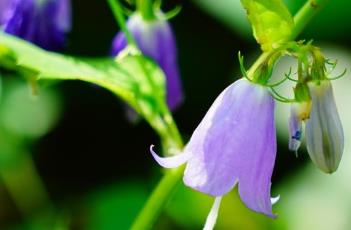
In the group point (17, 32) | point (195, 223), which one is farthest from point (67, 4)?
point (195, 223)

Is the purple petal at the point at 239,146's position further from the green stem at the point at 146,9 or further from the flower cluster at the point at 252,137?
the green stem at the point at 146,9

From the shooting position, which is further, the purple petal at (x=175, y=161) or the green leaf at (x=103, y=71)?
the green leaf at (x=103, y=71)

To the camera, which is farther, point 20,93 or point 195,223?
point 20,93

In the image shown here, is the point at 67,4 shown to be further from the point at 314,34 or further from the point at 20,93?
the point at 314,34

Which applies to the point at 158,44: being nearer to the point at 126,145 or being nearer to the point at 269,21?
the point at 269,21

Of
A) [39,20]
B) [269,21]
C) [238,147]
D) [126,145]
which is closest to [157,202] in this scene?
[238,147]

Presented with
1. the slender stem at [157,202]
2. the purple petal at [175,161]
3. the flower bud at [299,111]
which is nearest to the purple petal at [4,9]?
the slender stem at [157,202]
